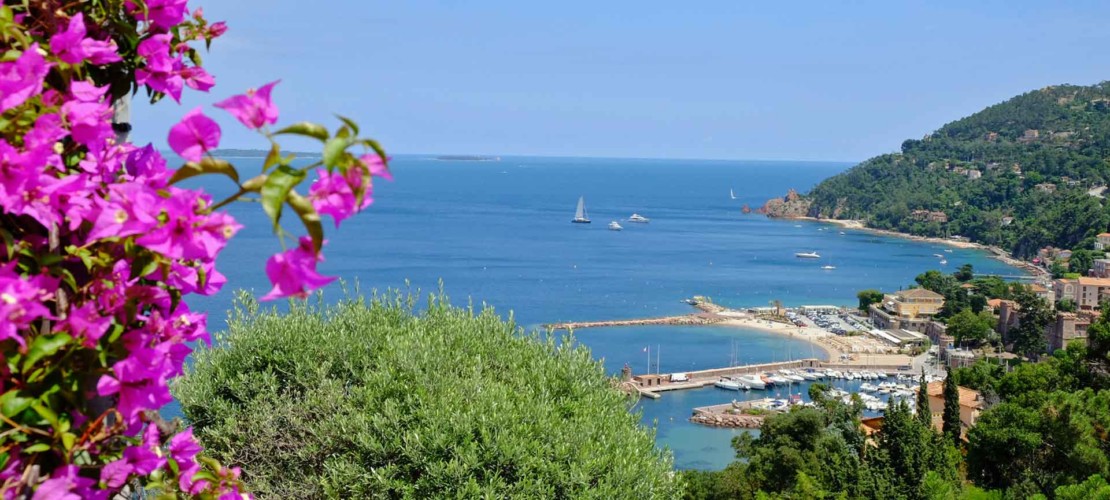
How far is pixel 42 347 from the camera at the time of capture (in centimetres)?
87

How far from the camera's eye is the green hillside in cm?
6306

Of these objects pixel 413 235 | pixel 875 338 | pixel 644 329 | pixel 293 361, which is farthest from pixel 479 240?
pixel 293 361

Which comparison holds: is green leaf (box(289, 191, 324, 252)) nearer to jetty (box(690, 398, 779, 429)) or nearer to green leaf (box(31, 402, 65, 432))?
green leaf (box(31, 402, 65, 432))

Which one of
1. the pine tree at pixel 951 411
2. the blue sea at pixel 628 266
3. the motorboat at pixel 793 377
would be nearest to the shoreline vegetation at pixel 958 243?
the blue sea at pixel 628 266

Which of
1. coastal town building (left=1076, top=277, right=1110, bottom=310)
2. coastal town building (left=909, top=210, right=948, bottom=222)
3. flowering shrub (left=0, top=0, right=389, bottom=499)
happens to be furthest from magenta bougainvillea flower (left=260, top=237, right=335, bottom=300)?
coastal town building (left=909, top=210, right=948, bottom=222)

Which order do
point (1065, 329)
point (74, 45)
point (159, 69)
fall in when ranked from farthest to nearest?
point (1065, 329) < point (159, 69) < point (74, 45)

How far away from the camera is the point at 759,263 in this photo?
5881 cm

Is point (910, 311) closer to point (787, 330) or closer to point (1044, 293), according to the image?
point (1044, 293)

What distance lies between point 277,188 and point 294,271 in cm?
7

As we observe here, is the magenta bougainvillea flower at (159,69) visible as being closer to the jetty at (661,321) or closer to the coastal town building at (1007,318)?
the jetty at (661,321)

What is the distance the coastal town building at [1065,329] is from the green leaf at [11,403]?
122 ft

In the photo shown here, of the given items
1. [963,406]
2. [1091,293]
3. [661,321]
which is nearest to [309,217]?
[963,406]

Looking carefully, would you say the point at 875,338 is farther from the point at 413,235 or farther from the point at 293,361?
the point at 293,361

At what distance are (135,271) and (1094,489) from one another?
9518 millimetres
